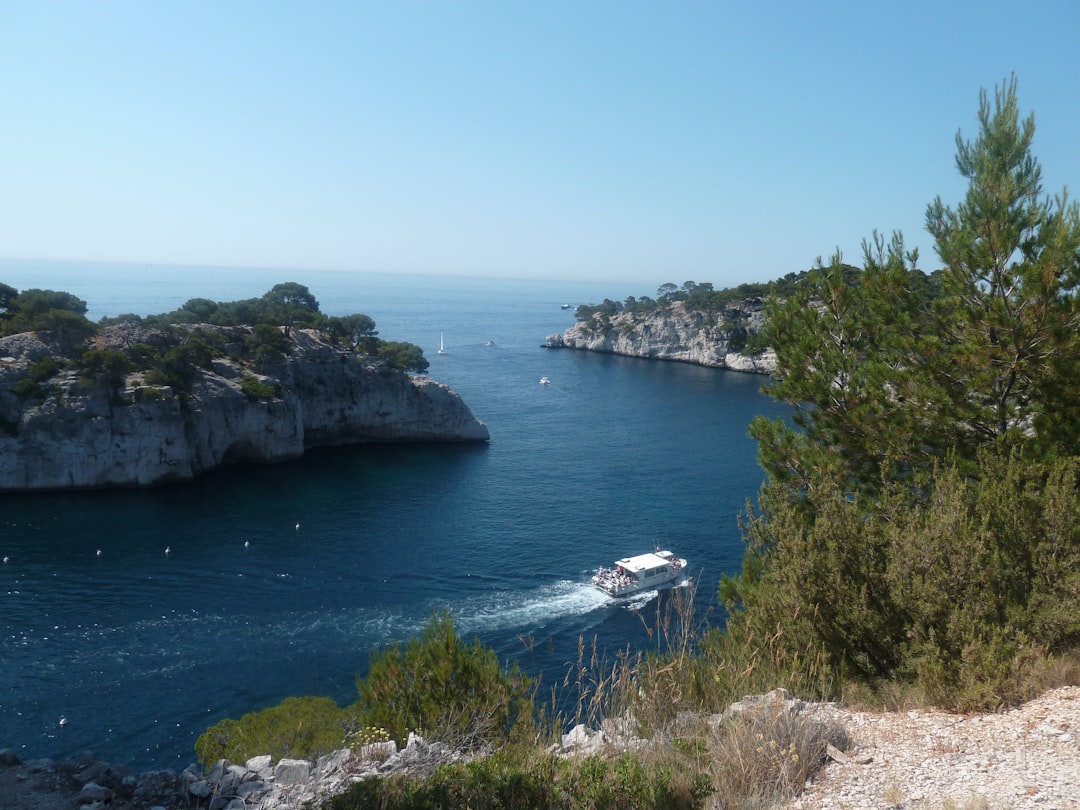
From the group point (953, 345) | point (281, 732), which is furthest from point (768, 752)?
point (281, 732)

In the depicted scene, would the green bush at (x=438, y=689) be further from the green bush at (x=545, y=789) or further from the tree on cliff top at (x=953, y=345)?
the tree on cliff top at (x=953, y=345)

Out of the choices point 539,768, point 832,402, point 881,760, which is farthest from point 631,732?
point 832,402

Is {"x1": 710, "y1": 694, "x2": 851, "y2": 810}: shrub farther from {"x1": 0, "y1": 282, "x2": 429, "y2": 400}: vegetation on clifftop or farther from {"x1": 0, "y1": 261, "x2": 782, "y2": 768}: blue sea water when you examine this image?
{"x1": 0, "y1": 282, "x2": 429, "y2": 400}: vegetation on clifftop

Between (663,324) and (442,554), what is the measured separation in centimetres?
7057

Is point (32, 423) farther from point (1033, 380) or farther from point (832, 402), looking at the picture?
point (1033, 380)

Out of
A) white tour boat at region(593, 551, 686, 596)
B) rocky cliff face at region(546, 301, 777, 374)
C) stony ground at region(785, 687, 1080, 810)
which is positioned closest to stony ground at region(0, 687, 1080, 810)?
stony ground at region(785, 687, 1080, 810)

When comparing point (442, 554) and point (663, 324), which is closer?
point (442, 554)

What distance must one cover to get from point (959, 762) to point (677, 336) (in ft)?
294

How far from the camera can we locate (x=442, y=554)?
94.7ft

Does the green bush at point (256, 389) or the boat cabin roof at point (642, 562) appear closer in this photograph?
the boat cabin roof at point (642, 562)

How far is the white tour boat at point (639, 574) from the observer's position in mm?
25172

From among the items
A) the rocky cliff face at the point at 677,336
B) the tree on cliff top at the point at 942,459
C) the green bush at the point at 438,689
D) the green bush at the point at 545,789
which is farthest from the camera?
the rocky cliff face at the point at 677,336

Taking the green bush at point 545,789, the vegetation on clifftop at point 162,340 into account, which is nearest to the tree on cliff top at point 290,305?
the vegetation on clifftop at point 162,340

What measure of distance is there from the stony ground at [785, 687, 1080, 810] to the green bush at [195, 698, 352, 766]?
24.0ft
